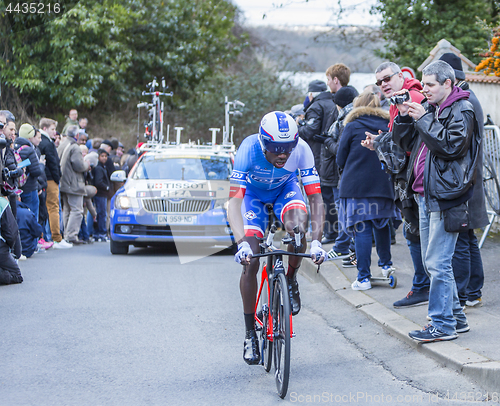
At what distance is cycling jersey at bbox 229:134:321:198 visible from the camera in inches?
195

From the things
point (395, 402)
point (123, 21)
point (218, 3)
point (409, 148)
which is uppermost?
point (218, 3)

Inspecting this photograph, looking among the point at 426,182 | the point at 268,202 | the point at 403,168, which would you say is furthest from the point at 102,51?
the point at 426,182

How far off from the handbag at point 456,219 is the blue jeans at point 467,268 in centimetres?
67

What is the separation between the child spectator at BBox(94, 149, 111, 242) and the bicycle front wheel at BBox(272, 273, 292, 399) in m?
10.2

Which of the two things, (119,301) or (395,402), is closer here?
(395,402)

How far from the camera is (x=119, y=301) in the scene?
7.45 metres

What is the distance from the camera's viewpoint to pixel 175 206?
11.1 metres

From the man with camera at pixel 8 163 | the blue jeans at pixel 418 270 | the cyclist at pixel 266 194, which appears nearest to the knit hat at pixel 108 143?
the man with camera at pixel 8 163

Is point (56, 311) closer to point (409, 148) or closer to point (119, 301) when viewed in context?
point (119, 301)

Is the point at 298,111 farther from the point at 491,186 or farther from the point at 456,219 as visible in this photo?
the point at 456,219

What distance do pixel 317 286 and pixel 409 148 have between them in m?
3.30

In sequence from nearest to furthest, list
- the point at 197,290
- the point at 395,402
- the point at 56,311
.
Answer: the point at 395,402 → the point at 56,311 → the point at 197,290

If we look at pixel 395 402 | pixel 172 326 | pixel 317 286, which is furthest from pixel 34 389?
pixel 317 286

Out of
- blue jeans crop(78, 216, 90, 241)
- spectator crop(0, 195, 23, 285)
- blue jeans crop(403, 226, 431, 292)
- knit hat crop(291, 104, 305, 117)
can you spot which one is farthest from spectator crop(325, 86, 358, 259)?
blue jeans crop(78, 216, 90, 241)
